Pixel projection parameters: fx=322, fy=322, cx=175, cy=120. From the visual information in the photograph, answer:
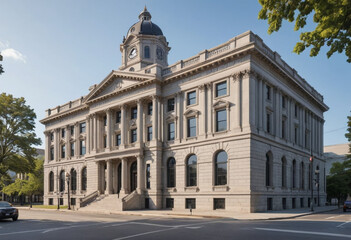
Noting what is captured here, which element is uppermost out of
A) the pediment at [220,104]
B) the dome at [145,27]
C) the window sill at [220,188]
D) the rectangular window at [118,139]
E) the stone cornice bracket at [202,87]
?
the dome at [145,27]

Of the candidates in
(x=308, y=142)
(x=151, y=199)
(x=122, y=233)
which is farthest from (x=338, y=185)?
(x=122, y=233)

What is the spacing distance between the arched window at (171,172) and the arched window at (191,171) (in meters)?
2.33

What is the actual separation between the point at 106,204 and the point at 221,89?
1931 cm

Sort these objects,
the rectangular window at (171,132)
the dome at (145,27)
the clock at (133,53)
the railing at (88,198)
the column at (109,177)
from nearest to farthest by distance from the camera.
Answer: the rectangular window at (171,132)
the railing at (88,198)
the column at (109,177)
the clock at (133,53)
the dome at (145,27)

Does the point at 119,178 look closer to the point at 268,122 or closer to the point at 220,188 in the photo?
the point at 220,188

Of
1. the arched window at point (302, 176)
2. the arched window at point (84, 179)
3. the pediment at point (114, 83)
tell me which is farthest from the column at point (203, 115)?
the arched window at point (84, 179)

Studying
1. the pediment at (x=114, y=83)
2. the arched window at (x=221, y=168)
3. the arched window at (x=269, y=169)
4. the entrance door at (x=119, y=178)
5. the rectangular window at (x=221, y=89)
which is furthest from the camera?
the entrance door at (x=119, y=178)

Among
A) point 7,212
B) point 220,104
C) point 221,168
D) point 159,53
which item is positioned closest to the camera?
point 7,212

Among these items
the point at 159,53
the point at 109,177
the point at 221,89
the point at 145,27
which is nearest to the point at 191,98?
the point at 221,89

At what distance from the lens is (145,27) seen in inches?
2110

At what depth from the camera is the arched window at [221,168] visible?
33.4 meters

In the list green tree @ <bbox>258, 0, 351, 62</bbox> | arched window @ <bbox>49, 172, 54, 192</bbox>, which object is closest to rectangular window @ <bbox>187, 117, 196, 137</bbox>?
green tree @ <bbox>258, 0, 351, 62</bbox>

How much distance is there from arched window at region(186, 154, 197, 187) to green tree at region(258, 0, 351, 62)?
89.2 ft

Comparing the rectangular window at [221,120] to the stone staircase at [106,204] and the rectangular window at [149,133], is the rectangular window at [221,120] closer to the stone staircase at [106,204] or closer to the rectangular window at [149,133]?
the rectangular window at [149,133]
